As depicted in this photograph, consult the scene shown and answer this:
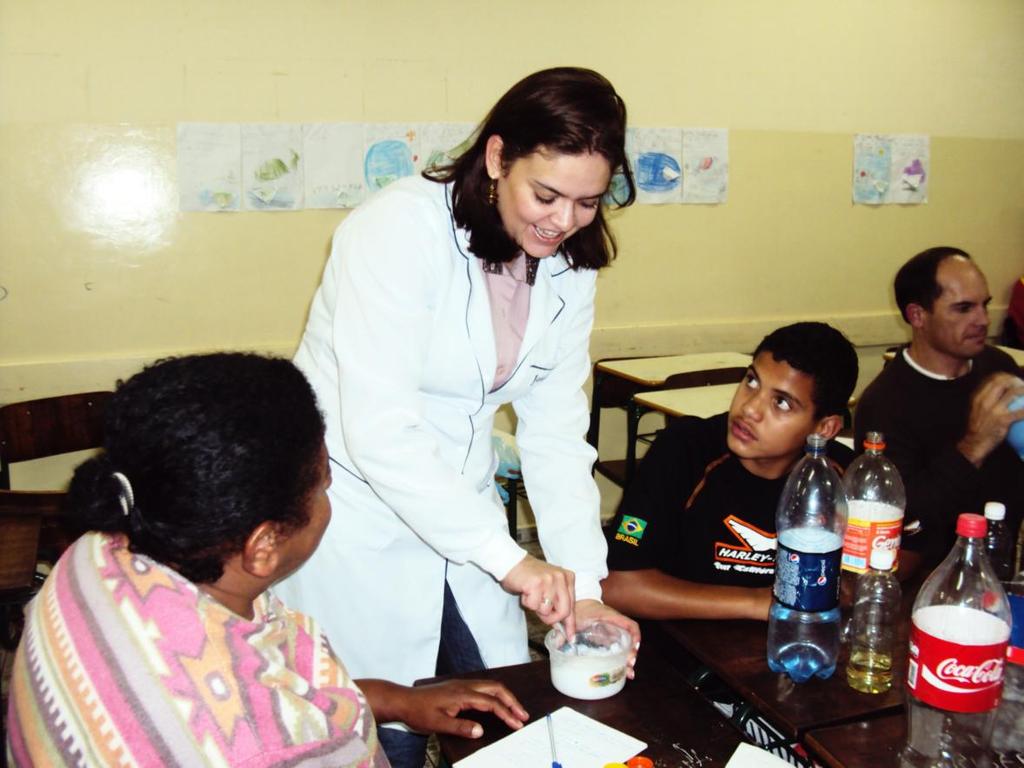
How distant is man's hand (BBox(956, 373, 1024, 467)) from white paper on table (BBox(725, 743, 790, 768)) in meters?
1.20

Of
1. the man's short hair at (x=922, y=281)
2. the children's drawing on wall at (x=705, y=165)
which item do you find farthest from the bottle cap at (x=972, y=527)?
the children's drawing on wall at (x=705, y=165)

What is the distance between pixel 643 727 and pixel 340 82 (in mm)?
2946

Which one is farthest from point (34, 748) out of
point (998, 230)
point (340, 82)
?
point (998, 230)

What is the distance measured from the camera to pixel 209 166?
335cm

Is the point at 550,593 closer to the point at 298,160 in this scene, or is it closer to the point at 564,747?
the point at 564,747

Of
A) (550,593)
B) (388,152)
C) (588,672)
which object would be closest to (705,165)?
(388,152)

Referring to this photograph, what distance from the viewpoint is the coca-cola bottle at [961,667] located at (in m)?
1.05

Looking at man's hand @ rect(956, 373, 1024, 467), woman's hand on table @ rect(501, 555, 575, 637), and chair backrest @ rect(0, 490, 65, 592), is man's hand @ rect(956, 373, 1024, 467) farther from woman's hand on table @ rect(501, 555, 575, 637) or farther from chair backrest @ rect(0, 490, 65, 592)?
chair backrest @ rect(0, 490, 65, 592)

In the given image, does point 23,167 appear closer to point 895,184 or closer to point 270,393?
point 270,393

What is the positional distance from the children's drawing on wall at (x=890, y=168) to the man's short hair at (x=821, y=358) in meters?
3.08

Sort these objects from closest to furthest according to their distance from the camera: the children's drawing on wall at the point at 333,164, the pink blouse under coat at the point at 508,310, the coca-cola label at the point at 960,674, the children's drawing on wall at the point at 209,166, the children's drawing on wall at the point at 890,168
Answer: the coca-cola label at the point at 960,674, the pink blouse under coat at the point at 508,310, the children's drawing on wall at the point at 209,166, the children's drawing on wall at the point at 333,164, the children's drawing on wall at the point at 890,168

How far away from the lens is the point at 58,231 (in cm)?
322

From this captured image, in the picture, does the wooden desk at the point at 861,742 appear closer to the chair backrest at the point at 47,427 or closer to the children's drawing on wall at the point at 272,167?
the chair backrest at the point at 47,427

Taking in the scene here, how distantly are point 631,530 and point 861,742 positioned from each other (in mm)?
611
